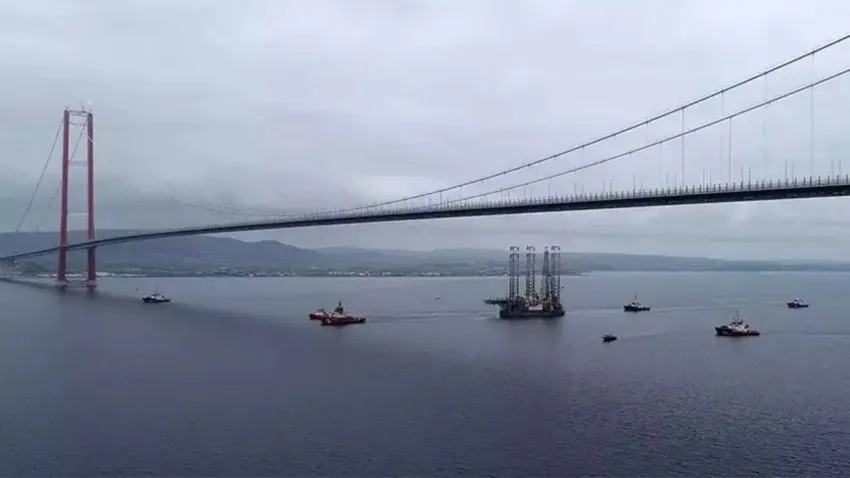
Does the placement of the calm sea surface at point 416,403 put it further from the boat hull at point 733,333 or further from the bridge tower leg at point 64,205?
the bridge tower leg at point 64,205

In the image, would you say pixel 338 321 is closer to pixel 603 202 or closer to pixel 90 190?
pixel 603 202

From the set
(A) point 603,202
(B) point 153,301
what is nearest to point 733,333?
(A) point 603,202

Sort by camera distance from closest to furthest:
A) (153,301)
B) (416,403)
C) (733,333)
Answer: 1. (416,403)
2. (733,333)
3. (153,301)

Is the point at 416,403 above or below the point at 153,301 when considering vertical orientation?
below

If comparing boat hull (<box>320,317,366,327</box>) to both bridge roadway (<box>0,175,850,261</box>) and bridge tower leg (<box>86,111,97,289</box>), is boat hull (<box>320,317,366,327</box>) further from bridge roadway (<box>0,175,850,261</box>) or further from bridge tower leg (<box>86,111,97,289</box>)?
bridge tower leg (<box>86,111,97,289</box>)

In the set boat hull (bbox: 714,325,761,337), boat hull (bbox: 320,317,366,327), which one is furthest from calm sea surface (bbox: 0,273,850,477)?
boat hull (bbox: 320,317,366,327)

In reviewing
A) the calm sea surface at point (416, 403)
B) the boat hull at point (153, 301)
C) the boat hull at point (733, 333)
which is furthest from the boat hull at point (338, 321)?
the boat hull at point (153, 301)

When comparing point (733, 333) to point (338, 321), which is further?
point (338, 321)

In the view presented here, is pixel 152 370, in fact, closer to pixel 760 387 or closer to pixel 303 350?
pixel 303 350

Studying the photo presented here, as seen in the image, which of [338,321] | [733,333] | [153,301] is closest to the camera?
[733,333]

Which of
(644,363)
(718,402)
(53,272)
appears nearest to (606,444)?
(718,402)
